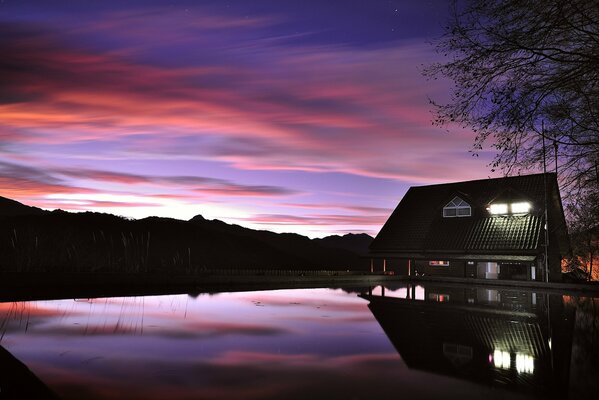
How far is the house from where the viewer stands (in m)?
35.4

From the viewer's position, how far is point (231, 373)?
9250 millimetres

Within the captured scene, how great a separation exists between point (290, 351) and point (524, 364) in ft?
15.7

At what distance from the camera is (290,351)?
1145cm

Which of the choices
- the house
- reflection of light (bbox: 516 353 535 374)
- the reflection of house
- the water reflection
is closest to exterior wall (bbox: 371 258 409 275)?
the house

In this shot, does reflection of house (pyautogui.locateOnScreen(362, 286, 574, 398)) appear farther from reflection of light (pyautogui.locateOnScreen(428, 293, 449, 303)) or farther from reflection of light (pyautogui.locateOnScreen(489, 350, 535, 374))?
reflection of light (pyautogui.locateOnScreen(428, 293, 449, 303))

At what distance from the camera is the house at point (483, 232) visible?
35.4 metres

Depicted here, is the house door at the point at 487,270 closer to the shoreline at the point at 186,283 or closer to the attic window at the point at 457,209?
the shoreline at the point at 186,283

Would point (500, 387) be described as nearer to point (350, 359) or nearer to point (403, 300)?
point (350, 359)

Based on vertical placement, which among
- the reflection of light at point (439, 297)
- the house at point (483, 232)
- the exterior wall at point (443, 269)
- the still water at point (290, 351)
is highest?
the house at point (483, 232)

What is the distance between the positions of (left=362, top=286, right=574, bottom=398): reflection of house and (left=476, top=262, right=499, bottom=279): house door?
15.5m

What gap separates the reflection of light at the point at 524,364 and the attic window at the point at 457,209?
104 feet

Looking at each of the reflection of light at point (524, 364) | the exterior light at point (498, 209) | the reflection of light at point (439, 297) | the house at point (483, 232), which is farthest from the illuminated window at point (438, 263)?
the reflection of light at point (524, 364)

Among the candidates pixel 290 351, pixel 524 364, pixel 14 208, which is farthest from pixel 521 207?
pixel 14 208

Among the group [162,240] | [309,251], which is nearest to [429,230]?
[162,240]
